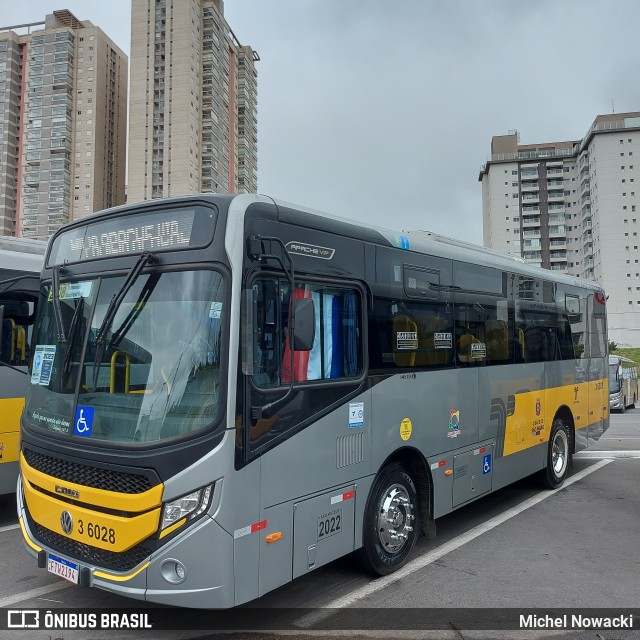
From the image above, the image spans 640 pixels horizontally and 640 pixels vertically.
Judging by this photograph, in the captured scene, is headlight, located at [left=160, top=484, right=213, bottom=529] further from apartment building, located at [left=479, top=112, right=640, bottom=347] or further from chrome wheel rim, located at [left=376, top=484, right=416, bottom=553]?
apartment building, located at [left=479, top=112, right=640, bottom=347]

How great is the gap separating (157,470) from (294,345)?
1.23 metres

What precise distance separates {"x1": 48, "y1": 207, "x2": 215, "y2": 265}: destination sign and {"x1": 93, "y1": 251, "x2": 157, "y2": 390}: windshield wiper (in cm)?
16

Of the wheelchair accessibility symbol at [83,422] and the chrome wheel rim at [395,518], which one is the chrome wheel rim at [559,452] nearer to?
the chrome wheel rim at [395,518]

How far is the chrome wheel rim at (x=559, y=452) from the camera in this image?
9.05 metres

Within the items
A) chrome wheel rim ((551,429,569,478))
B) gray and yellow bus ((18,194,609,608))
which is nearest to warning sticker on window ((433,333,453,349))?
gray and yellow bus ((18,194,609,608))

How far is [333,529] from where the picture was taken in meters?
4.68

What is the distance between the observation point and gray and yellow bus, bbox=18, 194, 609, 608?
378 cm

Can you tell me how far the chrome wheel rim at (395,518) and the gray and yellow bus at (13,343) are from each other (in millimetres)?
4129

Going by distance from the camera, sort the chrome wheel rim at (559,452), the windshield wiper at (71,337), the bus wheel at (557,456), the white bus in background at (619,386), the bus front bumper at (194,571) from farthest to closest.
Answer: the white bus in background at (619,386)
the chrome wheel rim at (559,452)
the bus wheel at (557,456)
the windshield wiper at (71,337)
the bus front bumper at (194,571)

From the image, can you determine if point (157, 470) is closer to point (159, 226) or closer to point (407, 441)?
point (159, 226)

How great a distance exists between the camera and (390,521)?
17.6ft

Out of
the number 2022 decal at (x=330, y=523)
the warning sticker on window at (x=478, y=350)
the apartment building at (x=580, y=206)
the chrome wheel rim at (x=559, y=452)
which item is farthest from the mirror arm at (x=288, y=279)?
the apartment building at (x=580, y=206)

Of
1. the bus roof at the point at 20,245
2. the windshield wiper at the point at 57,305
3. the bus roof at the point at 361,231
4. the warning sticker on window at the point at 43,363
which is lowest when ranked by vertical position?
the warning sticker on window at the point at 43,363

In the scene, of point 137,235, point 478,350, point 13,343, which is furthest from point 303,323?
point 13,343
